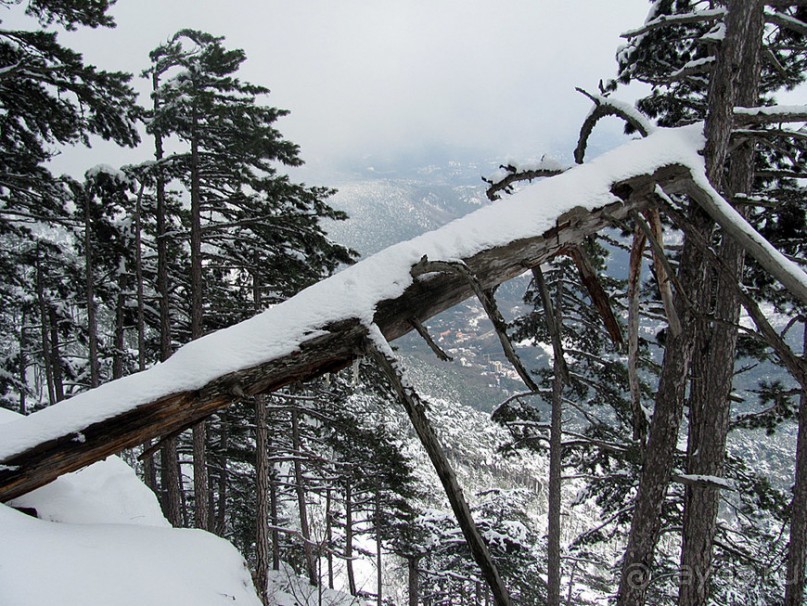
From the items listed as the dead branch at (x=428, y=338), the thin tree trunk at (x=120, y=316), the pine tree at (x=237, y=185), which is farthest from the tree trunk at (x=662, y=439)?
the thin tree trunk at (x=120, y=316)

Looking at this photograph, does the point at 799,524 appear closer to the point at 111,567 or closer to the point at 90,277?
the point at 111,567

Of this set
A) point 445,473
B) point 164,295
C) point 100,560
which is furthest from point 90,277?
point 445,473

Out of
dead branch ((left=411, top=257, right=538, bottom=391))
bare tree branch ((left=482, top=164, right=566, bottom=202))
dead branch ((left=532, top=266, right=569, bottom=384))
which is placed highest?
bare tree branch ((left=482, top=164, right=566, bottom=202))

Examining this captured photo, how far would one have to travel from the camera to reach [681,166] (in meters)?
2.37

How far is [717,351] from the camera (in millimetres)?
4695

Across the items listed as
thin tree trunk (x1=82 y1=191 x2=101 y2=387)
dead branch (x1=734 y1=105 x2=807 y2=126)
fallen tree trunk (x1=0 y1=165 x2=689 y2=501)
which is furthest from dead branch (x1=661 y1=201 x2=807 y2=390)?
thin tree trunk (x1=82 y1=191 x2=101 y2=387)

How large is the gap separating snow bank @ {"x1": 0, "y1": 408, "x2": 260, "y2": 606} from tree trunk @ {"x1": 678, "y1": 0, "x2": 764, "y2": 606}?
11.4ft

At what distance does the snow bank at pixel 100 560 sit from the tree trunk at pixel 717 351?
11.4 ft

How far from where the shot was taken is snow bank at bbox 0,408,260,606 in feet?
4.71

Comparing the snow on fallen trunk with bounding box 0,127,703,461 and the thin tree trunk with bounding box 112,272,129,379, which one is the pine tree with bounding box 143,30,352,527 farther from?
the snow on fallen trunk with bounding box 0,127,703,461

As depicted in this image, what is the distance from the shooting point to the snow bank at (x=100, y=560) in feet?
4.71

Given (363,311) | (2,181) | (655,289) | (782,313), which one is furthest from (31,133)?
(782,313)

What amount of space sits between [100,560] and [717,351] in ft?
18.1

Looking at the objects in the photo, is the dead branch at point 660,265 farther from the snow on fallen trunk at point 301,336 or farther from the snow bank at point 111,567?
the snow bank at point 111,567
